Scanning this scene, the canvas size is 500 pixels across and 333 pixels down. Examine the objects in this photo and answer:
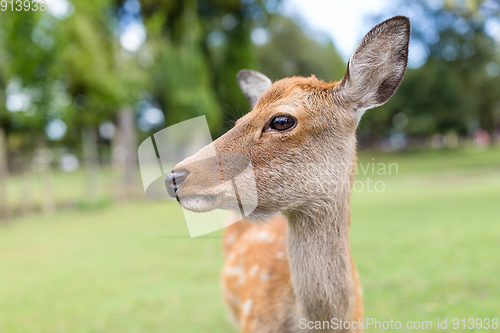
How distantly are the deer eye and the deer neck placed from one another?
1.27ft

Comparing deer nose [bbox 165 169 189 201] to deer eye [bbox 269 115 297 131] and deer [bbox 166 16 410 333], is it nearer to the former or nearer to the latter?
deer [bbox 166 16 410 333]

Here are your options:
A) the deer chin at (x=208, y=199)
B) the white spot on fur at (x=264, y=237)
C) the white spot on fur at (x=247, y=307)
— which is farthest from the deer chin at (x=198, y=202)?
the white spot on fur at (x=264, y=237)

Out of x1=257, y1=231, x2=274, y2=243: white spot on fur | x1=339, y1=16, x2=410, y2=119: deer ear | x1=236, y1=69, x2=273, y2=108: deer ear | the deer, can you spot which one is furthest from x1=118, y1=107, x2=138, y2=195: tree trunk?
x1=339, y1=16, x2=410, y2=119: deer ear

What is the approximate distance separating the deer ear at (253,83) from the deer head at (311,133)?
0.49 meters

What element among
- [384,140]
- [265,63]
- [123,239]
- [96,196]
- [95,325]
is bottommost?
[95,325]

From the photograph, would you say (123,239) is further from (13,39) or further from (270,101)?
(270,101)

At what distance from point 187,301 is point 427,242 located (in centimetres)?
398

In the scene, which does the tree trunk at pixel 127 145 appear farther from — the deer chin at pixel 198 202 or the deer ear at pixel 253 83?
the deer chin at pixel 198 202

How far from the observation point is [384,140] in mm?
37062

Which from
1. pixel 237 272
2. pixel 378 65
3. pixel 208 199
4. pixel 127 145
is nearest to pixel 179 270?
pixel 237 272

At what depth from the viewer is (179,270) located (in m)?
5.31

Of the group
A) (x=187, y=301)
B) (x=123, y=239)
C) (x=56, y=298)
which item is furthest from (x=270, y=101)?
(x=123, y=239)

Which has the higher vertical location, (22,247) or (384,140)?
(384,140)

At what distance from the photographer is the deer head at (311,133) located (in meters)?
1.79
